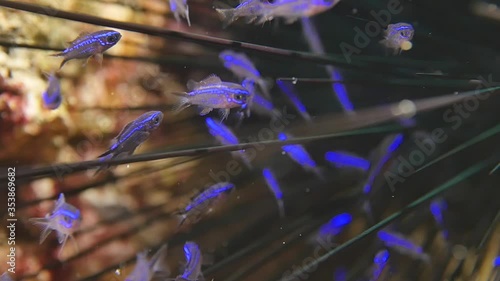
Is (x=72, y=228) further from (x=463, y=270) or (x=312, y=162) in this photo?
(x=463, y=270)

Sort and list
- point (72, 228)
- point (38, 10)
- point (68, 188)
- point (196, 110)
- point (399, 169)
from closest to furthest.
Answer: point (38, 10) < point (72, 228) < point (68, 188) < point (399, 169) < point (196, 110)

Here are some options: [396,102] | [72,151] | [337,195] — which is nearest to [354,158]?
[337,195]

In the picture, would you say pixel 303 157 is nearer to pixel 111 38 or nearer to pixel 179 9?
pixel 179 9

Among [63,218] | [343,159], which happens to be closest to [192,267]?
[63,218]

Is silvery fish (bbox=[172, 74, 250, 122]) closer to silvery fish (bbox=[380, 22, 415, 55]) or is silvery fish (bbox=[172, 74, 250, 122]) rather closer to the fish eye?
the fish eye

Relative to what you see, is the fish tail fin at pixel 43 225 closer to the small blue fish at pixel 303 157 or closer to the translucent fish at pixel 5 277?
the translucent fish at pixel 5 277

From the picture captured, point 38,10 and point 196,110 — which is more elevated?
point 38,10
